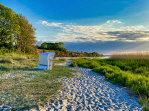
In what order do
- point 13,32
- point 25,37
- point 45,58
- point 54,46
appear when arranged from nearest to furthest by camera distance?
1. point 45,58
2. point 13,32
3. point 25,37
4. point 54,46

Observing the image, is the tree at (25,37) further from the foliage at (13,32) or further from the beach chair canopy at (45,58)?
the beach chair canopy at (45,58)

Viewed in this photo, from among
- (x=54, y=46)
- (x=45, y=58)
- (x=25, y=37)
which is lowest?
(x=45, y=58)

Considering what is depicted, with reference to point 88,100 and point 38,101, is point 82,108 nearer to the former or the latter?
point 88,100

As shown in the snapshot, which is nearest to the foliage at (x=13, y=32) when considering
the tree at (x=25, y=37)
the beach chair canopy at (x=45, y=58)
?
the tree at (x=25, y=37)

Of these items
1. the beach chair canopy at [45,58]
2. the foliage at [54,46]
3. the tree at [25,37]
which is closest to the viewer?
the beach chair canopy at [45,58]

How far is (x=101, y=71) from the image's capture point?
7699mm

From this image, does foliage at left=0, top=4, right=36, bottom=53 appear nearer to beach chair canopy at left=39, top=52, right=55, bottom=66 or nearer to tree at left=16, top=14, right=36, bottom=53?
tree at left=16, top=14, right=36, bottom=53

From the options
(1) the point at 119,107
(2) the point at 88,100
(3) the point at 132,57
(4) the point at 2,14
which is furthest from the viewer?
(4) the point at 2,14

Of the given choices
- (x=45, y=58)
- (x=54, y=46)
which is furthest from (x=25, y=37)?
(x=45, y=58)

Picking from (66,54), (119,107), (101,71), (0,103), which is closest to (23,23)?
(66,54)

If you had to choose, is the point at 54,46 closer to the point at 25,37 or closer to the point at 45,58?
the point at 25,37

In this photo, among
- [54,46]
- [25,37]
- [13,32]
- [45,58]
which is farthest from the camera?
[54,46]

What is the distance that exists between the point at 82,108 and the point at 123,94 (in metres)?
2.06

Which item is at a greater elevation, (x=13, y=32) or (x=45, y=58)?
(x=13, y=32)
